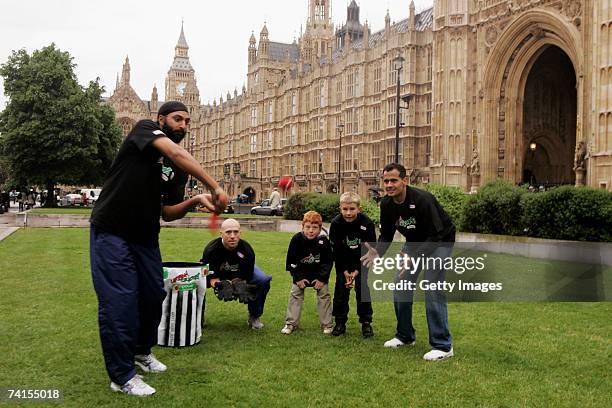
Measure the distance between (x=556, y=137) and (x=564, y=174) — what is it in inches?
92.4

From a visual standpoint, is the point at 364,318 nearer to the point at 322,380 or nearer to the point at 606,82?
the point at 322,380

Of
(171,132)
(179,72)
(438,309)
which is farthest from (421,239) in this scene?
(179,72)

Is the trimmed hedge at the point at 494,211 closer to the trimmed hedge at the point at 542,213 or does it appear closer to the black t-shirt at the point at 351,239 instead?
the trimmed hedge at the point at 542,213

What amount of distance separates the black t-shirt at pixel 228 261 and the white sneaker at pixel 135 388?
248 cm

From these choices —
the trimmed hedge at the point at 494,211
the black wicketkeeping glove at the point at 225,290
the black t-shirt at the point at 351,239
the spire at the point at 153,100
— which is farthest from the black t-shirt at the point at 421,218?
the spire at the point at 153,100

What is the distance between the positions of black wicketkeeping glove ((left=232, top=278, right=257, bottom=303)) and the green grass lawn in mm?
406

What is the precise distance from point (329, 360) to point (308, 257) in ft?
5.35

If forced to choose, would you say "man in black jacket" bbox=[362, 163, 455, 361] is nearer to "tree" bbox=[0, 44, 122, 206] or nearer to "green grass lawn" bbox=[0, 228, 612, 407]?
"green grass lawn" bbox=[0, 228, 612, 407]

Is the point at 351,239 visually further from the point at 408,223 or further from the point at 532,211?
the point at 532,211

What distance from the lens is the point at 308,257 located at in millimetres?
7012

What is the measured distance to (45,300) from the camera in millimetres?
8250

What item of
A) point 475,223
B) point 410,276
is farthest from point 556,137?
point 410,276

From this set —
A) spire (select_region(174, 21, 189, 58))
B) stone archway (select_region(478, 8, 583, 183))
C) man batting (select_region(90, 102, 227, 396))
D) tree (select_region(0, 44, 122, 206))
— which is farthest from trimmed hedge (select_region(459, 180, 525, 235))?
spire (select_region(174, 21, 189, 58))

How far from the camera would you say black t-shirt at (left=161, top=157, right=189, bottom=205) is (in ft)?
16.8
